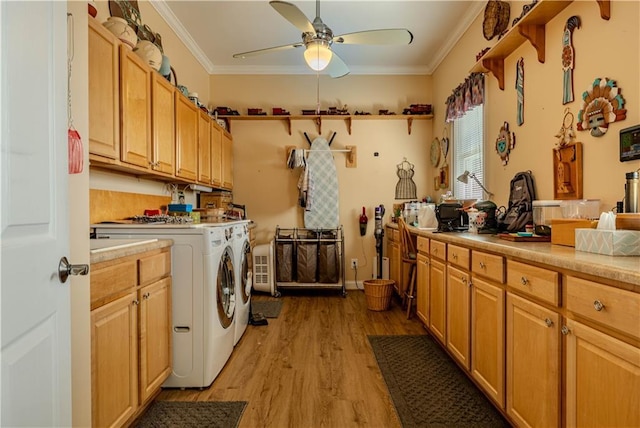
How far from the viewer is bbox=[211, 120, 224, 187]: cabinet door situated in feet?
12.7

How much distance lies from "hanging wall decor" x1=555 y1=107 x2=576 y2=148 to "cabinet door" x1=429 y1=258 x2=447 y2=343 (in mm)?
1057

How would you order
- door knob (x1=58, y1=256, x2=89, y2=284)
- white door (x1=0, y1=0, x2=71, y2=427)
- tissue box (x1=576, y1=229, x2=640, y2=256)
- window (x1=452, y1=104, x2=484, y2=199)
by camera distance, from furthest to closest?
window (x1=452, y1=104, x2=484, y2=199) → tissue box (x1=576, y1=229, x2=640, y2=256) → door knob (x1=58, y1=256, x2=89, y2=284) → white door (x1=0, y1=0, x2=71, y2=427)

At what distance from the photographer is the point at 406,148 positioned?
4.71 m

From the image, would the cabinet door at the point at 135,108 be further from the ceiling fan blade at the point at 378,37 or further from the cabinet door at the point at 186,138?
the ceiling fan blade at the point at 378,37

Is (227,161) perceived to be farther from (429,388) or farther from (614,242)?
(614,242)

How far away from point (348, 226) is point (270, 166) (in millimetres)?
1310

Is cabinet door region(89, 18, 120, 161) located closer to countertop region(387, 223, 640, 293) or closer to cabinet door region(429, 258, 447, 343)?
countertop region(387, 223, 640, 293)

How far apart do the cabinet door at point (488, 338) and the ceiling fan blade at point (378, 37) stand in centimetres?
173

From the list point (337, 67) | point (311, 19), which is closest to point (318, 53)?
point (337, 67)

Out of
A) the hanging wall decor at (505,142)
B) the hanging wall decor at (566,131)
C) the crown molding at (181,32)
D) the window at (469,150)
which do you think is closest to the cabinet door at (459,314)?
the hanging wall decor at (566,131)

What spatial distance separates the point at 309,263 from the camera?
427 cm

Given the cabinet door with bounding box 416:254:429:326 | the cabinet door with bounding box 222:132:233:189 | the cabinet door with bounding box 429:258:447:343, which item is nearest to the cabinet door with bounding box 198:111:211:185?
the cabinet door with bounding box 222:132:233:189

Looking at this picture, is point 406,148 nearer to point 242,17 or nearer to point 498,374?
point 242,17

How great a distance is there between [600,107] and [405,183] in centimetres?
294
